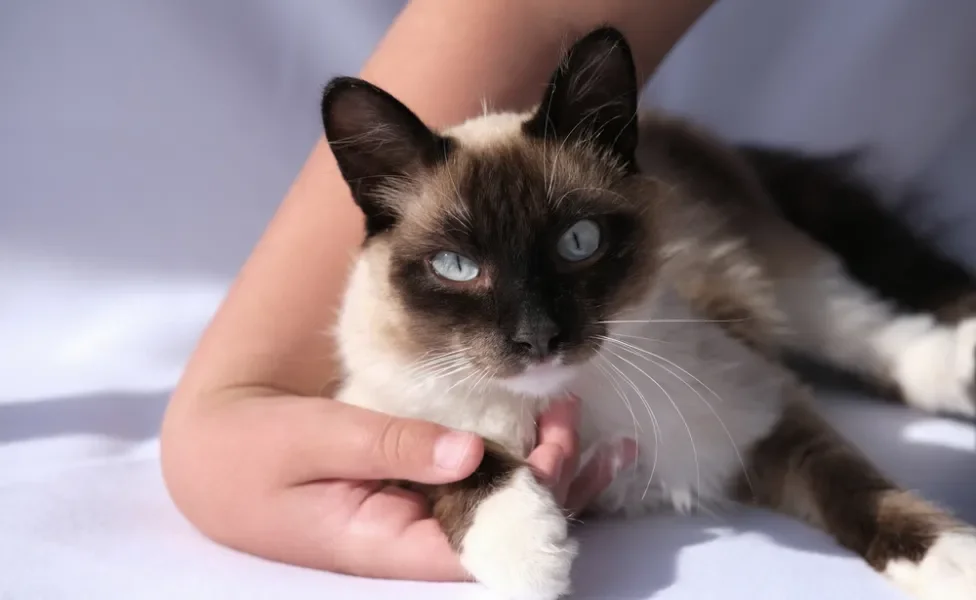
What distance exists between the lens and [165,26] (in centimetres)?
176

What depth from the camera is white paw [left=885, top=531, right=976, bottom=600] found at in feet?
3.03

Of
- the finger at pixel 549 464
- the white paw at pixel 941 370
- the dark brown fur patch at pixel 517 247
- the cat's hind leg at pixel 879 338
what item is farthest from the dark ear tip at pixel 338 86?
the white paw at pixel 941 370

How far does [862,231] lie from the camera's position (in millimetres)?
1558

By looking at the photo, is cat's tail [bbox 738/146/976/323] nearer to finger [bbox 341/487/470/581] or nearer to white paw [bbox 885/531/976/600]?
white paw [bbox 885/531/976/600]

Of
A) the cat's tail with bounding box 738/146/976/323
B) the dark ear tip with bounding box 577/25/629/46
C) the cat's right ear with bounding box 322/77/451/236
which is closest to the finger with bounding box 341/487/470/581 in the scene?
the cat's right ear with bounding box 322/77/451/236

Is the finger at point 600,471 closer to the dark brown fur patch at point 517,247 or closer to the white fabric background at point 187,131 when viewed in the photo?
the dark brown fur patch at point 517,247

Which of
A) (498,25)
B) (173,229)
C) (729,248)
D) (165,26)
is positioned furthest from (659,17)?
(173,229)

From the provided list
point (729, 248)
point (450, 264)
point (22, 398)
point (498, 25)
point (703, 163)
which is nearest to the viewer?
point (450, 264)

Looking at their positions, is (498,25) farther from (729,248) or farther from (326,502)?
(326,502)

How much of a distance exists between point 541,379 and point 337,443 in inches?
10.6

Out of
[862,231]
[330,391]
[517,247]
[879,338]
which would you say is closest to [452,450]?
[517,247]

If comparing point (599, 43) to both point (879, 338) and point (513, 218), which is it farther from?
point (879, 338)

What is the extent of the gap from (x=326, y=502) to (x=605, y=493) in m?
0.36

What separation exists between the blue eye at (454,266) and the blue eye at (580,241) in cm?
10
